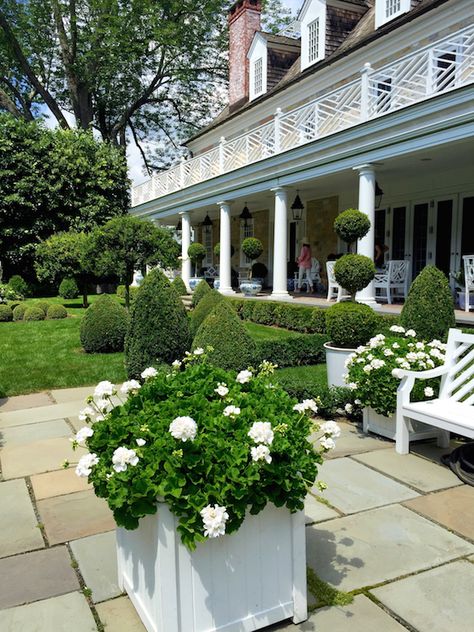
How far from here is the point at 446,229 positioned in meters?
13.8

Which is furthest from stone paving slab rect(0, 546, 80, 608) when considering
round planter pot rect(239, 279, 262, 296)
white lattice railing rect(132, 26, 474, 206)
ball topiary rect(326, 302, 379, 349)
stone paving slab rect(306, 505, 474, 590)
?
round planter pot rect(239, 279, 262, 296)

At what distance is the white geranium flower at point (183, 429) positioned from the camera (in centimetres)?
205

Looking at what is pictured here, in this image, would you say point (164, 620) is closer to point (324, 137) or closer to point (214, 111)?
point (324, 137)

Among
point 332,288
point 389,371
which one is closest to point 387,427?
point 389,371

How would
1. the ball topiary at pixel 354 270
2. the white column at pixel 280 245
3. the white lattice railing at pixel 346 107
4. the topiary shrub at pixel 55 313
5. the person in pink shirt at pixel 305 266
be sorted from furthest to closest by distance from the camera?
the person in pink shirt at pixel 305 266 < the topiary shrub at pixel 55 313 < the white column at pixel 280 245 < the white lattice railing at pixel 346 107 < the ball topiary at pixel 354 270

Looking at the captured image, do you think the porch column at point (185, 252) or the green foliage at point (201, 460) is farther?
the porch column at point (185, 252)

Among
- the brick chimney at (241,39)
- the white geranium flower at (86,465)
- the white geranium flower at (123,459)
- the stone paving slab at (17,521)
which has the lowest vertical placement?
the stone paving slab at (17,521)

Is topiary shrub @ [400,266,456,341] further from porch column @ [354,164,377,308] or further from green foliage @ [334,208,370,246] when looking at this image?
porch column @ [354,164,377,308]

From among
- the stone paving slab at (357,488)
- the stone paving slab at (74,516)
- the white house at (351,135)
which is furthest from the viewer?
the white house at (351,135)

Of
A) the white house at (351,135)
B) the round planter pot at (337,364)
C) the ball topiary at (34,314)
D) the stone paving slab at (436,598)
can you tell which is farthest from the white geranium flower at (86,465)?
the ball topiary at (34,314)

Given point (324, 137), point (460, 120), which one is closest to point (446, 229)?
point (324, 137)

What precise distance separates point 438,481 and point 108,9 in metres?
29.6

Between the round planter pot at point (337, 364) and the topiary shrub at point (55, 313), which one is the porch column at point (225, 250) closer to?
the topiary shrub at point (55, 313)

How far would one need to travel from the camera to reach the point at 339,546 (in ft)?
9.95
